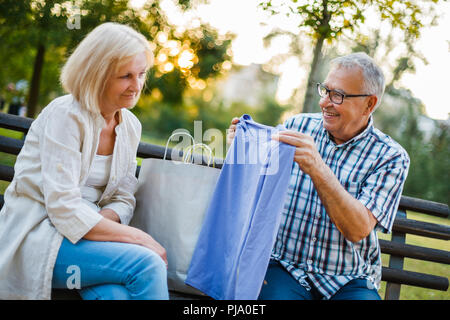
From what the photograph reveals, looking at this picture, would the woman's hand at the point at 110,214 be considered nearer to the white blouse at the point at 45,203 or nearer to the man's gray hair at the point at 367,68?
the white blouse at the point at 45,203

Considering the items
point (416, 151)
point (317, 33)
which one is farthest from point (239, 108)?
point (317, 33)

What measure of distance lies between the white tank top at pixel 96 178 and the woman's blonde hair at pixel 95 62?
0.93ft

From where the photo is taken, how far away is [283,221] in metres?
2.37

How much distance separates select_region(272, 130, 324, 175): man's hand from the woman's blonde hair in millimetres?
826

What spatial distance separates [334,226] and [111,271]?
118cm

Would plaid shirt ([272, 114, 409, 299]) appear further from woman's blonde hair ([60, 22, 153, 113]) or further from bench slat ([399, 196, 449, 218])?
woman's blonde hair ([60, 22, 153, 113])

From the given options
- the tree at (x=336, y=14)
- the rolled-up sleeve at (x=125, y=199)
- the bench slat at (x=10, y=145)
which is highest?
the tree at (x=336, y=14)

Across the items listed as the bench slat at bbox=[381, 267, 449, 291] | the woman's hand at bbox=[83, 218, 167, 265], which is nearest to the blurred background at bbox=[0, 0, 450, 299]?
the bench slat at bbox=[381, 267, 449, 291]

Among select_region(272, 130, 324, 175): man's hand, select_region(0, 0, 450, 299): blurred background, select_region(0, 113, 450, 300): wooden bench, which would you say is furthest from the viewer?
select_region(0, 0, 450, 299): blurred background

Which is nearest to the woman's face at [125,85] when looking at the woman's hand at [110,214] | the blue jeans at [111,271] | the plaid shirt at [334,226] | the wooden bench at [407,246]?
the woman's hand at [110,214]

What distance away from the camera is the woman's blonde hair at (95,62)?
197cm

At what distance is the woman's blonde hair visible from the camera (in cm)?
197

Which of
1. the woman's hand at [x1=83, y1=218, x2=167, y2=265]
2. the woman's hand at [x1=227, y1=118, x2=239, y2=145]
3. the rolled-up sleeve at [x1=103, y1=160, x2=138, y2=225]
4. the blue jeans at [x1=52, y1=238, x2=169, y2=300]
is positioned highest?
the woman's hand at [x1=227, y1=118, x2=239, y2=145]

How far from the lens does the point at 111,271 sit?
182 cm
